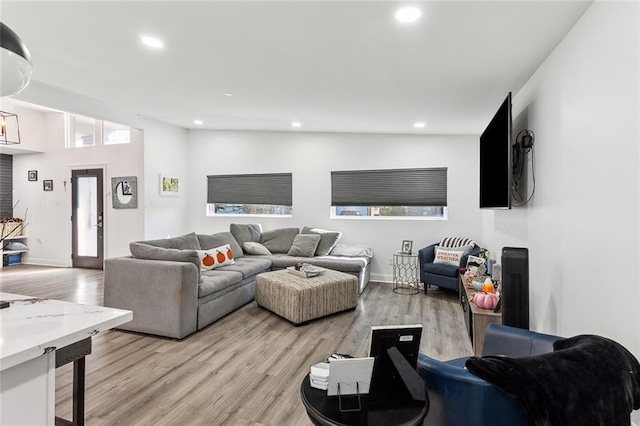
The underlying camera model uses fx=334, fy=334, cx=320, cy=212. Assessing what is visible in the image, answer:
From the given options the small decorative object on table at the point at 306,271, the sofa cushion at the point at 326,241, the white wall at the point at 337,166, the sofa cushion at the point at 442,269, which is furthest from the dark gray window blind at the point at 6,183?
the sofa cushion at the point at 442,269

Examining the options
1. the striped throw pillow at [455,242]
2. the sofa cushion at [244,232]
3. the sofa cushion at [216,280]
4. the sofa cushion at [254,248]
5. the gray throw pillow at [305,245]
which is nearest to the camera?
the sofa cushion at [216,280]

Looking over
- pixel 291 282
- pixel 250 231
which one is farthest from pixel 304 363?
pixel 250 231

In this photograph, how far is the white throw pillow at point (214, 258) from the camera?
4.14 meters

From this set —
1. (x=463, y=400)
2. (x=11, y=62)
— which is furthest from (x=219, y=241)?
(x=463, y=400)

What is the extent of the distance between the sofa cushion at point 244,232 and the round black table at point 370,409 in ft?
14.8

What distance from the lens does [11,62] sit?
1229mm

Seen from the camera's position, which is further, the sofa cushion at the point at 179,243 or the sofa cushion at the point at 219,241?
the sofa cushion at the point at 219,241

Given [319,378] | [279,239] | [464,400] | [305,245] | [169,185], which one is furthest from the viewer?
[169,185]

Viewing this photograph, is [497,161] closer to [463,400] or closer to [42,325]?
[463,400]

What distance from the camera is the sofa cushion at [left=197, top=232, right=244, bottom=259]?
15.4 ft

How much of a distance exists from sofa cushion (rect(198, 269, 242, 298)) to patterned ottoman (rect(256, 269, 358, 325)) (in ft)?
1.08

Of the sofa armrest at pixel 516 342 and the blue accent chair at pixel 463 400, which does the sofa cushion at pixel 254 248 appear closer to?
the sofa armrest at pixel 516 342

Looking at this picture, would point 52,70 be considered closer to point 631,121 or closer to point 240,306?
point 240,306

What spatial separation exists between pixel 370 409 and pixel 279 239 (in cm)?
478
